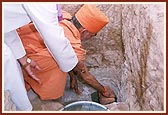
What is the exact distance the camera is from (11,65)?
1.81m

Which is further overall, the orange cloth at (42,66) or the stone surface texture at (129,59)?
the orange cloth at (42,66)

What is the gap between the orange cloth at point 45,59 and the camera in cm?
217

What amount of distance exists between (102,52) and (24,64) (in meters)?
1.06

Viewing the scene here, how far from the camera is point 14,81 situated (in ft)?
6.00

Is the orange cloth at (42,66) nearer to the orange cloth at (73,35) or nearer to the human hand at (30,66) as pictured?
the human hand at (30,66)

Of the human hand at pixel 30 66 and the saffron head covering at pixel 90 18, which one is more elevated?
the saffron head covering at pixel 90 18

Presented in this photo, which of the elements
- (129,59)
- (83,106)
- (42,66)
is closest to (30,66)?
(42,66)

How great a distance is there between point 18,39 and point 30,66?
0.25 meters

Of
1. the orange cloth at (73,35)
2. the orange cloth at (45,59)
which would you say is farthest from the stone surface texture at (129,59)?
the orange cloth at (73,35)

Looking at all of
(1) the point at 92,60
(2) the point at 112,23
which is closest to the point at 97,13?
(2) the point at 112,23

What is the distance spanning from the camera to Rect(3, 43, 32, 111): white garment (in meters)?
1.79

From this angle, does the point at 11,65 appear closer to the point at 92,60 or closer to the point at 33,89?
the point at 33,89

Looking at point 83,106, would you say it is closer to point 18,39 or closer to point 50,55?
point 50,55

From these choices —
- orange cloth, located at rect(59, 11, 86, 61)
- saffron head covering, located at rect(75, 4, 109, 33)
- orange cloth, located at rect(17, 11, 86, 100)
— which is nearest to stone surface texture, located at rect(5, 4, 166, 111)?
orange cloth, located at rect(17, 11, 86, 100)
